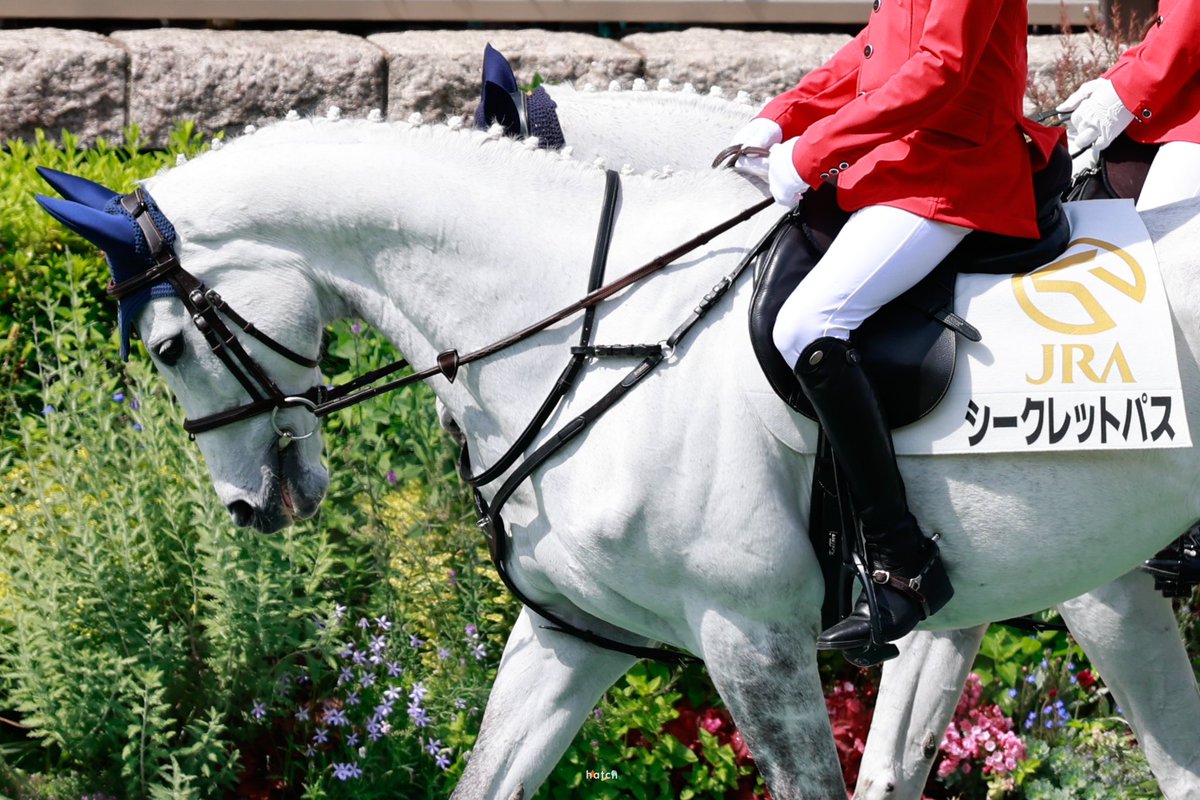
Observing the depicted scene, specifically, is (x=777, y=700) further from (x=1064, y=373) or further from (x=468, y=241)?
(x=468, y=241)

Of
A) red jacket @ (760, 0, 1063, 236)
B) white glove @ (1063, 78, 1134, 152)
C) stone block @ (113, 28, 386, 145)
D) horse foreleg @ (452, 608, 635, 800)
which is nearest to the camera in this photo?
red jacket @ (760, 0, 1063, 236)

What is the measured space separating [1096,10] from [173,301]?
19.8 ft

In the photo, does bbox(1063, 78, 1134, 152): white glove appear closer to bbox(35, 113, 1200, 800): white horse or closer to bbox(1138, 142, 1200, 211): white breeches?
bbox(1138, 142, 1200, 211): white breeches

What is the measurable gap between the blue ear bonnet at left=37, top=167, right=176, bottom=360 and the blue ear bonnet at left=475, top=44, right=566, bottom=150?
0.89 m

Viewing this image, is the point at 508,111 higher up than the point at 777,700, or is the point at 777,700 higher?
the point at 508,111

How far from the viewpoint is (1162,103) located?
11.7 ft

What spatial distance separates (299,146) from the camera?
3.17 m

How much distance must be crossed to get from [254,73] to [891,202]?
4627 mm

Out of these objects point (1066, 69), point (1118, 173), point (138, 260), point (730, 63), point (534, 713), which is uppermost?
point (1118, 173)

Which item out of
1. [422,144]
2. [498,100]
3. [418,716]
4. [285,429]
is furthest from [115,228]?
[418,716]

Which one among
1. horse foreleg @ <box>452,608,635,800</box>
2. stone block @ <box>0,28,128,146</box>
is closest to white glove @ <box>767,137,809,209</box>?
horse foreleg @ <box>452,608,635,800</box>

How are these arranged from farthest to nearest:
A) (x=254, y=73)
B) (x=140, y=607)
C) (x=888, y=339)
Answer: (x=254, y=73) < (x=140, y=607) < (x=888, y=339)

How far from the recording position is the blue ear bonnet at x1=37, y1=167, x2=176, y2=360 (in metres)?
3.00

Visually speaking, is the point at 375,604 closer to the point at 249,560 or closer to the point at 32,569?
the point at 249,560
